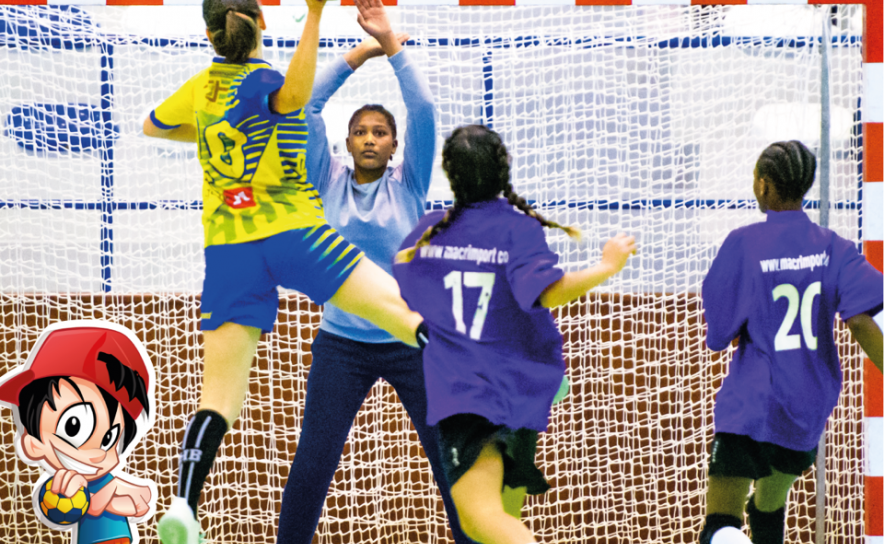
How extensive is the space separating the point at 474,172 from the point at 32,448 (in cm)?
122

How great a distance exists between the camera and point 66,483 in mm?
1876

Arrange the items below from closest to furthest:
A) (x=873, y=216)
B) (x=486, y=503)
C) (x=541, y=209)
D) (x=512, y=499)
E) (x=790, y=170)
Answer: (x=486, y=503)
(x=512, y=499)
(x=790, y=170)
(x=873, y=216)
(x=541, y=209)

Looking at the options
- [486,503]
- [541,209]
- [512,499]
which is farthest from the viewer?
[541,209]

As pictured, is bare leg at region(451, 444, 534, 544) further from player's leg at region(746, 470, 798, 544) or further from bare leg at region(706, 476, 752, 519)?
player's leg at region(746, 470, 798, 544)

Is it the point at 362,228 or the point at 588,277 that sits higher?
the point at 362,228

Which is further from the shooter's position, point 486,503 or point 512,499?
point 512,499

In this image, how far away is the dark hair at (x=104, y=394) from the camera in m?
1.86

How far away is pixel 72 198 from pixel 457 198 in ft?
5.43

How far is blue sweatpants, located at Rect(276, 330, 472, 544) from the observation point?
6.56ft

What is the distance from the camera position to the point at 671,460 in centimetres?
280

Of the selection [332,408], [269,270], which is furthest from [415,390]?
[269,270]

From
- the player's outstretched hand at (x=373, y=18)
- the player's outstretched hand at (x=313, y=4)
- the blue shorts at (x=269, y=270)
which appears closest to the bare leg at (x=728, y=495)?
the blue shorts at (x=269, y=270)

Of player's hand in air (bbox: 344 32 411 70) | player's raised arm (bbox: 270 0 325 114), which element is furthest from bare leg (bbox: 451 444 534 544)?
player's hand in air (bbox: 344 32 411 70)

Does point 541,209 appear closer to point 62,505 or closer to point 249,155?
point 249,155
